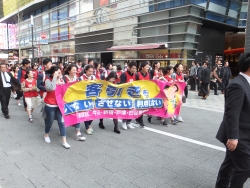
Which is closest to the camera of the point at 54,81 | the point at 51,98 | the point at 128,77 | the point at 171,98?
the point at 54,81

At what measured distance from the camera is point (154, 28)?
65.4 feet

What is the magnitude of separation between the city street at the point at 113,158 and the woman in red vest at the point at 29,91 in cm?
67

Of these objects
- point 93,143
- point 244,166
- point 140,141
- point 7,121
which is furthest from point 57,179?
point 7,121

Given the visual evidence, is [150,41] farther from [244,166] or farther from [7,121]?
[244,166]

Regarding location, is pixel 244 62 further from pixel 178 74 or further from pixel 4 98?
pixel 4 98

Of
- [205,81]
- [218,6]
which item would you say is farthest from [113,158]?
[218,6]

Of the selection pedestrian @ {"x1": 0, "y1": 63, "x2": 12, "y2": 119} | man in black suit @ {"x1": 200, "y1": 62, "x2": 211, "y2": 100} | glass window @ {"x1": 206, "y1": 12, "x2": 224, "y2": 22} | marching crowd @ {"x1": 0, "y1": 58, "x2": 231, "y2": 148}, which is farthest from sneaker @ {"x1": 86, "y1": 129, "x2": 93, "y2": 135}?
glass window @ {"x1": 206, "y1": 12, "x2": 224, "y2": 22}

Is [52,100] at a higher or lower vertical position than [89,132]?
higher

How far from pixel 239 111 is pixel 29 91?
5920 mm

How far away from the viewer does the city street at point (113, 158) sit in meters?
3.27

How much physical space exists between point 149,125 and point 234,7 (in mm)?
18291

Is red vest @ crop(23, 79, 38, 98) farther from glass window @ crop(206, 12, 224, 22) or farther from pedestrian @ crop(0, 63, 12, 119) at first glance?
glass window @ crop(206, 12, 224, 22)

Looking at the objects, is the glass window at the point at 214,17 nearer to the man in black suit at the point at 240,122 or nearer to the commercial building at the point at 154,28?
the commercial building at the point at 154,28

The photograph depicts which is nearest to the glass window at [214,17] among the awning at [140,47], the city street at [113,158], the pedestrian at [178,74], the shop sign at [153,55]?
the awning at [140,47]
